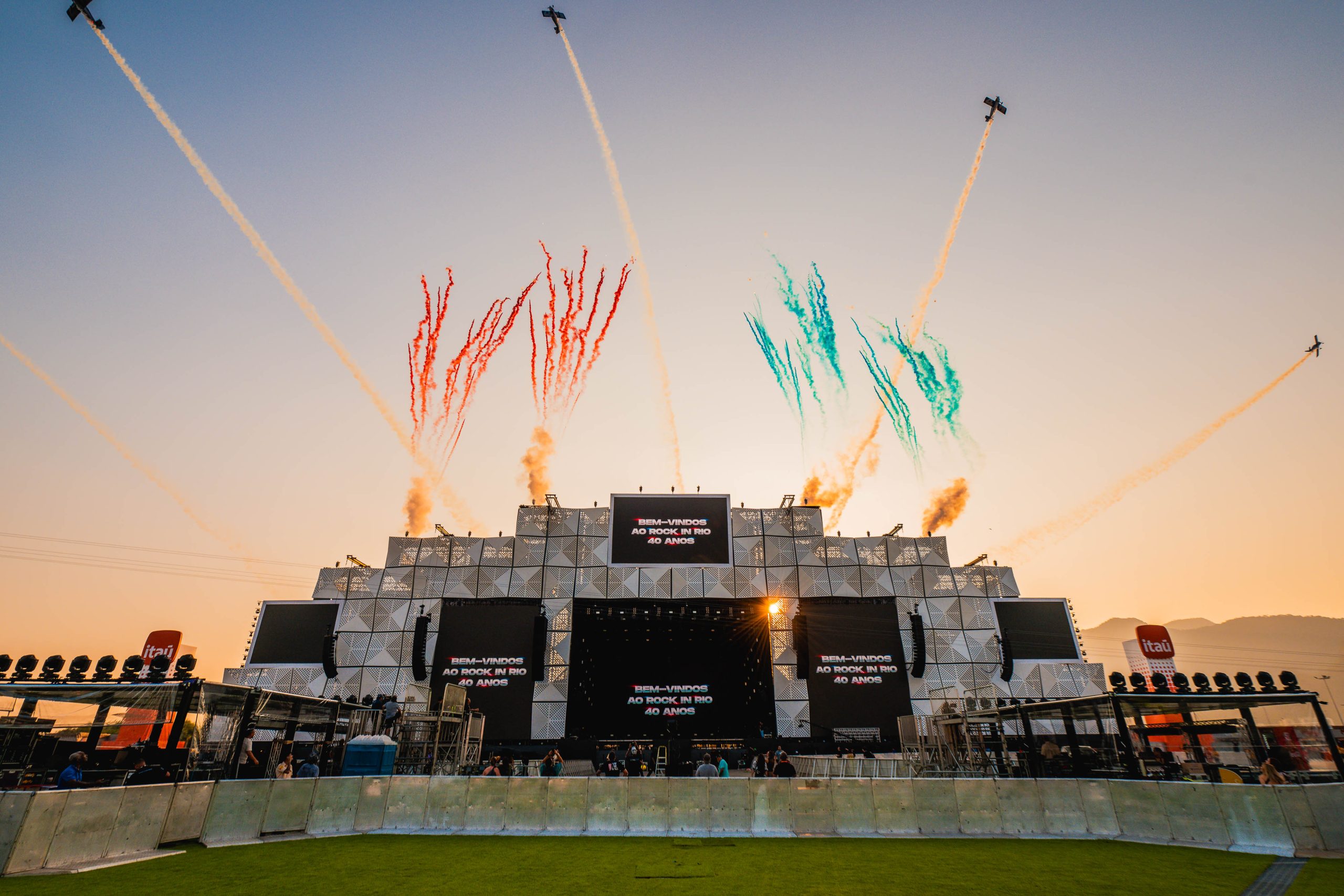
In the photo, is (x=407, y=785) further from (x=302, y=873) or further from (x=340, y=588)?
(x=340, y=588)

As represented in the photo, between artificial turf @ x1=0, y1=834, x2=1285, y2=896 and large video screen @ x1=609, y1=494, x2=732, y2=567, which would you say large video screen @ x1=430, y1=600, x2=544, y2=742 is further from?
artificial turf @ x1=0, y1=834, x2=1285, y2=896

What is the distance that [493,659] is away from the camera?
109 ft

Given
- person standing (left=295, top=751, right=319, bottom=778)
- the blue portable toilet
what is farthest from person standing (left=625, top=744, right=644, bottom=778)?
person standing (left=295, top=751, right=319, bottom=778)

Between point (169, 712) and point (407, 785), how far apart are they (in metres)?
7.84

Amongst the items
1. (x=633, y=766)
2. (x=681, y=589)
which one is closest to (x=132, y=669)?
(x=633, y=766)

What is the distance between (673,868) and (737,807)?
389cm

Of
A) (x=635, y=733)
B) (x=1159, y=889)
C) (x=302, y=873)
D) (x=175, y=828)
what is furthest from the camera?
(x=635, y=733)

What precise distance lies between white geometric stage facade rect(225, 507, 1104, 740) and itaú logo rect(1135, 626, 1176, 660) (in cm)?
2327

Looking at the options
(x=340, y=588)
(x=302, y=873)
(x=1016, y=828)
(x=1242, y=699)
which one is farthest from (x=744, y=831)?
(x=340, y=588)

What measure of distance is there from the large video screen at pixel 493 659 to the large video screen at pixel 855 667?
1410 centimetres

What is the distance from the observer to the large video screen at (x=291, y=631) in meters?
35.6

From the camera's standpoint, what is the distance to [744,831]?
45.1ft

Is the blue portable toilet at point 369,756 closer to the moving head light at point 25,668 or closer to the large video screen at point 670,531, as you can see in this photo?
the moving head light at point 25,668

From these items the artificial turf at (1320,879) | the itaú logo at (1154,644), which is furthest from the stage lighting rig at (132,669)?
the itaú logo at (1154,644)
